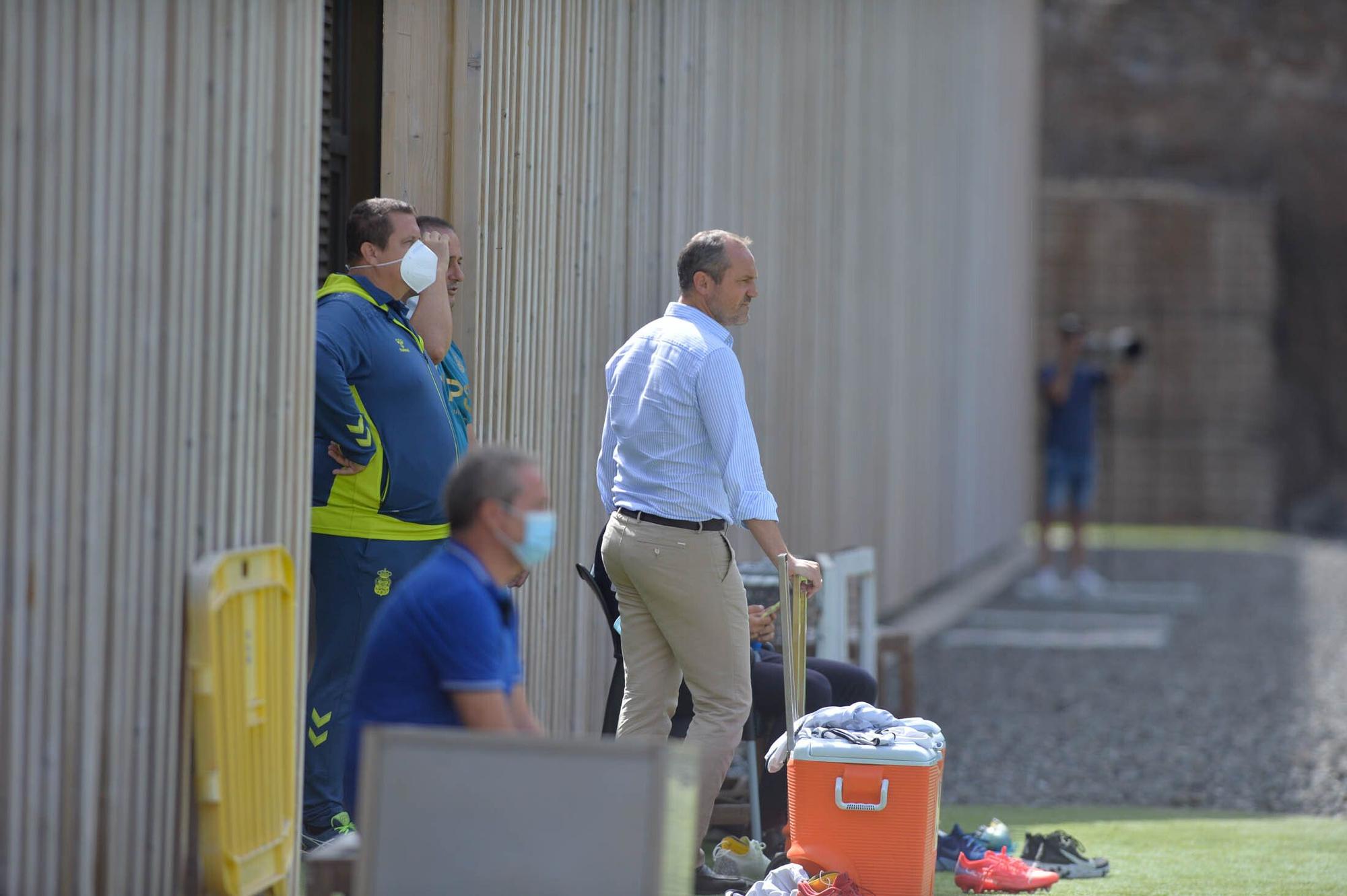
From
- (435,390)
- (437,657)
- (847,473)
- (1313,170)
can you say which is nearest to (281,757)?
(437,657)

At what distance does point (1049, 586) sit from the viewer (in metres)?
13.7

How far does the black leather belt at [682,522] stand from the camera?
14.0 ft

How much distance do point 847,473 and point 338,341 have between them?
5302 mm

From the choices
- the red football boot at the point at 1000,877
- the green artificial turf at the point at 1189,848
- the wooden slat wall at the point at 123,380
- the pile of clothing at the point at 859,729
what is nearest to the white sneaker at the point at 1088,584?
the green artificial turf at the point at 1189,848

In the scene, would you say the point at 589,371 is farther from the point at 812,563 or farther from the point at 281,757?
the point at 281,757

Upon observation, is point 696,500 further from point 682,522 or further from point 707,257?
point 707,257

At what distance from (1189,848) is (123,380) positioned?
3565 mm

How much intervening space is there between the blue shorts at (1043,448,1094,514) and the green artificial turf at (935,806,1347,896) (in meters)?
7.79

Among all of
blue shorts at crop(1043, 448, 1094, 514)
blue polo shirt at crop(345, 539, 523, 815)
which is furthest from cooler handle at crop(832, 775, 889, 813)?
blue shorts at crop(1043, 448, 1094, 514)

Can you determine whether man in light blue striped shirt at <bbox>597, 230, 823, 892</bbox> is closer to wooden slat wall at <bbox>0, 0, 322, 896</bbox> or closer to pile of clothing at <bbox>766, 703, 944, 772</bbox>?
pile of clothing at <bbox>766, 703, 944, 772</bbox>

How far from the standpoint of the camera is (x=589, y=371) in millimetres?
5625

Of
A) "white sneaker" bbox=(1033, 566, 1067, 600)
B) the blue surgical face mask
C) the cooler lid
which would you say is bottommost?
"white sneaker" bbox=(1033, 566, 1067, 600)

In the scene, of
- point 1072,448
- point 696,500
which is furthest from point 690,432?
point 1072,448

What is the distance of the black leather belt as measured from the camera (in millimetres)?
4266
